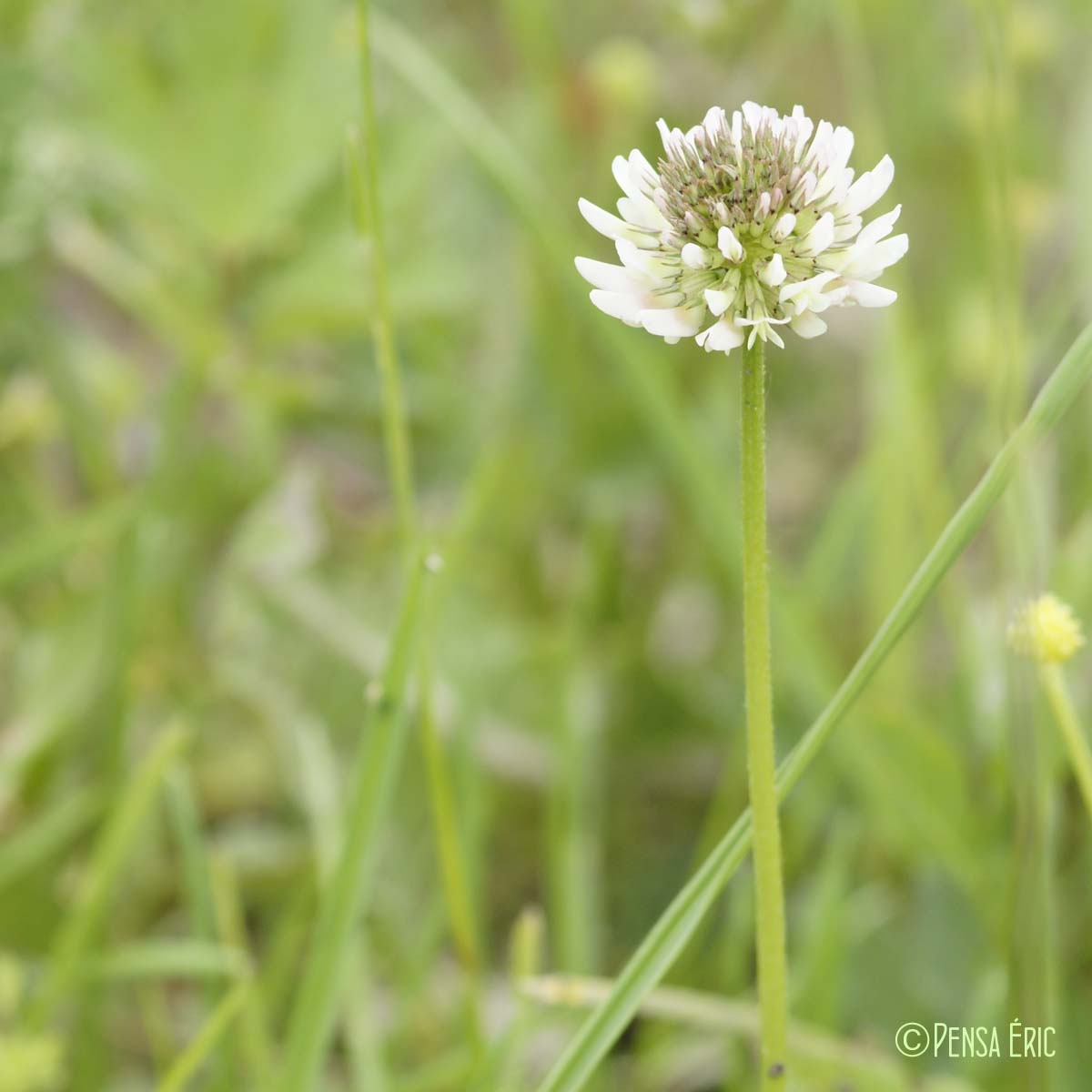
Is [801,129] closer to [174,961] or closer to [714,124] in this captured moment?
[714,124]

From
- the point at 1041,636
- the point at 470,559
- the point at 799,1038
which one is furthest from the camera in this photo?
the point at 470,559

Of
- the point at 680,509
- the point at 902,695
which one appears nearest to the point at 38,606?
the point at 680,509

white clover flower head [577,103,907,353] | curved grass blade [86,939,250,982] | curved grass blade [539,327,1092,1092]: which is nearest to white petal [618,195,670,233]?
white clover flower head [577,103,907,353]

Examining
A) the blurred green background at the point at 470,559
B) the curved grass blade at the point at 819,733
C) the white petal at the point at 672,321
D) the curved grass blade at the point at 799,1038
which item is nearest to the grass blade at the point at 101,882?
the blurred green background at the point at 470,559

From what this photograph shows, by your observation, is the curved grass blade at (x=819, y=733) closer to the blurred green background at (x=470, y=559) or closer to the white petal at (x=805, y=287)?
the white petal at (x=805, y=287)

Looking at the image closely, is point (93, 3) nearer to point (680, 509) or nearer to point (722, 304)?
point (680, 509)

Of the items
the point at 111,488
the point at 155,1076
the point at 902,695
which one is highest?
the point at 111,488

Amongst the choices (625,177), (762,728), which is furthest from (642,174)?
(762,728)
